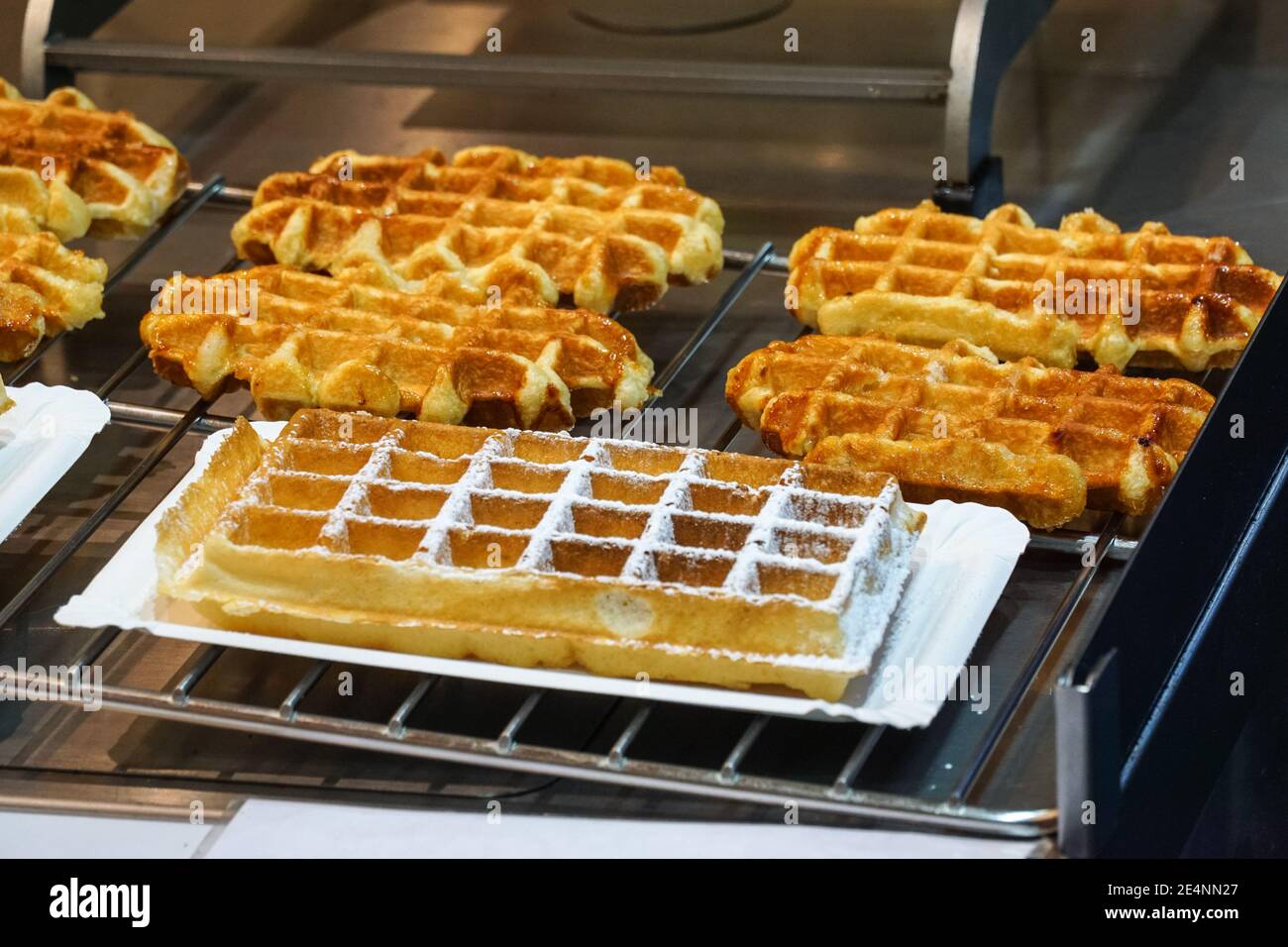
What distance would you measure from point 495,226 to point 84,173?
729 mm

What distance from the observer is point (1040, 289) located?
2967 mm

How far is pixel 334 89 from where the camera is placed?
4.26 m

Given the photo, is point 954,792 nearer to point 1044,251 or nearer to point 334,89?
point 1044,251

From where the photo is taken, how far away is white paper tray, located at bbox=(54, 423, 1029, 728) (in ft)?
7.09

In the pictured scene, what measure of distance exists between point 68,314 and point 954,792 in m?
1.67

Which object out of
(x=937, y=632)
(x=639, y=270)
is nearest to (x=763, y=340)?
(x=639, y=270)

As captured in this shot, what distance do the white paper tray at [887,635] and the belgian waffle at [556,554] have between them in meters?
0.03

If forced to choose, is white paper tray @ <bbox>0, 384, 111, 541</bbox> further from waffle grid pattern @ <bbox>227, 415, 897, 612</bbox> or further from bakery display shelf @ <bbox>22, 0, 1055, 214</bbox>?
bakery display shelf @ <bbox>22, 0, 1055, 214</bbox>

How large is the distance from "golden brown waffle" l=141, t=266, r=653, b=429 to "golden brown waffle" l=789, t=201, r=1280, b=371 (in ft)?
1.10

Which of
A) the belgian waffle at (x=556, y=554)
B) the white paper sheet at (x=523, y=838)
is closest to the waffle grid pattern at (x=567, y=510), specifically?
the belgian waffle at (x=556, y=554)

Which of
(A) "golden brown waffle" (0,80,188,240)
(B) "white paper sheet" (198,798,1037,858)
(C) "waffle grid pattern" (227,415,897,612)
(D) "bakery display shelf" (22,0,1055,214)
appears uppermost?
(D) "bakery display shelf" (22,0,1055,214)

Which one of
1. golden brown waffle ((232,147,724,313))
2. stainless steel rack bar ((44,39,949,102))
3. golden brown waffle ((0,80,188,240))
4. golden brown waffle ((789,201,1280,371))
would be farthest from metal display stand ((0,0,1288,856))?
stainless steel rack bar ((44,39,949,102))

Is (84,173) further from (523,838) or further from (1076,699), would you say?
(1076,699)

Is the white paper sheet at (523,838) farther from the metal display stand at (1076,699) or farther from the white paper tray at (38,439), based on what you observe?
the white paper tray at (38,439)
